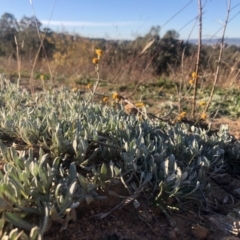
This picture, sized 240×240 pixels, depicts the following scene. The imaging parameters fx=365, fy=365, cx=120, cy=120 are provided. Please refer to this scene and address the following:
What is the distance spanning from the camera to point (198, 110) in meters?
5.52

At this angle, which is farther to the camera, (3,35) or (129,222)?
(3,35)

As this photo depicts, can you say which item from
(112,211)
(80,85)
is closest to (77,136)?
(112,211)

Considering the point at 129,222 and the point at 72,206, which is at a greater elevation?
the point at 72,206

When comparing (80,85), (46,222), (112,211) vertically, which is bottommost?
(80,85)

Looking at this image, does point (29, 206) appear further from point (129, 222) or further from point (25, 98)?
point (25, 98)

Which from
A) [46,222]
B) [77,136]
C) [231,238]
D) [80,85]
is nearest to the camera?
[46,222]

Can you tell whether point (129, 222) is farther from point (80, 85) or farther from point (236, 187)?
point (80, 85)

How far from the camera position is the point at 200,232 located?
1.98 metres

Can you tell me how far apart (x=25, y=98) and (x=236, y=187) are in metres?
2.64

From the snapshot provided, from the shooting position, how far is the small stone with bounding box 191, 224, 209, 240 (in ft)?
6.48

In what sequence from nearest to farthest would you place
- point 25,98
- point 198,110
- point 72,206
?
point 72,206 < point 25,98 < point 198,110

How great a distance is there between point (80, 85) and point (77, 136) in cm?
587

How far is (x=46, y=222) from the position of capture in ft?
5.24

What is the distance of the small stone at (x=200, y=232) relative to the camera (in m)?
1.98
